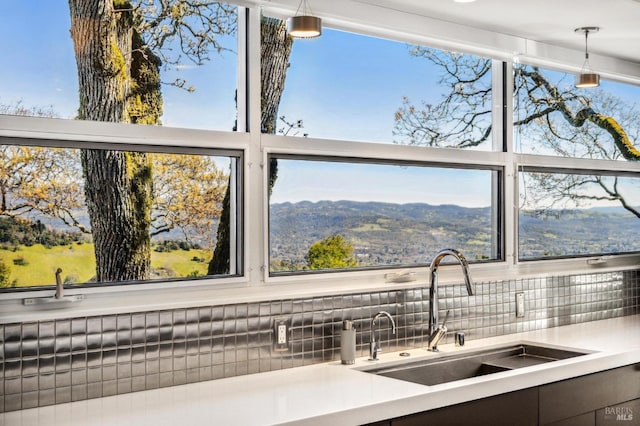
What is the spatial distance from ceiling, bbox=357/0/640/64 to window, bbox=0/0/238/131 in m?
0.83

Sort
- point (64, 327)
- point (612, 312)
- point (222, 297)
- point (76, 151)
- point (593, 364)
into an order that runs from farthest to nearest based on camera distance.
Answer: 1. point (612, 312)
2. point (593, 364)
3. point (222, 297)
4. point (76, 151)
5. point (64, 327)

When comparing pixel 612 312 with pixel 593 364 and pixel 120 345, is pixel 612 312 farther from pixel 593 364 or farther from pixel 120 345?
pixel 120 345

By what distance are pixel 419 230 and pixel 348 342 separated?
0.88 metres

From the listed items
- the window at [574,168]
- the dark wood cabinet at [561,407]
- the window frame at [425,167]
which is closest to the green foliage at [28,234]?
the window frame at [425,167]

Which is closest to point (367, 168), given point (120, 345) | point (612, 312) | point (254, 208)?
point (254, 208)

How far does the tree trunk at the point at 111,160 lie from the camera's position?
8.87 feet

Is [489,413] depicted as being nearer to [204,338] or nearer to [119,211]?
[204,338]

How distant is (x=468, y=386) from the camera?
2.72 metres

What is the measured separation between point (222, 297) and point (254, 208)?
42 cm

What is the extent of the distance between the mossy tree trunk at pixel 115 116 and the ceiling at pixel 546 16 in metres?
1.19

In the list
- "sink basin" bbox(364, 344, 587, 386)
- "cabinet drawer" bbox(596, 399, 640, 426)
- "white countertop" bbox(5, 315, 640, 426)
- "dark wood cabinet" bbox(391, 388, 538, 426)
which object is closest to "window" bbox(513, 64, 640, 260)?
"sink basin" bbox(364, 344, 587, 386)

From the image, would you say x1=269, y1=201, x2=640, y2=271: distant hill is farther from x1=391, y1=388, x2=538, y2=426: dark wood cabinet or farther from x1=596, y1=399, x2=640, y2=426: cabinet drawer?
x1=596, y1=399, x2=640, y2=426: cabinet drawer

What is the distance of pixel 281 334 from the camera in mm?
3023

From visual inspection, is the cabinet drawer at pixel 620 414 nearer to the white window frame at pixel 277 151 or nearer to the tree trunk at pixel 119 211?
the white window frame at pixel 277 151
